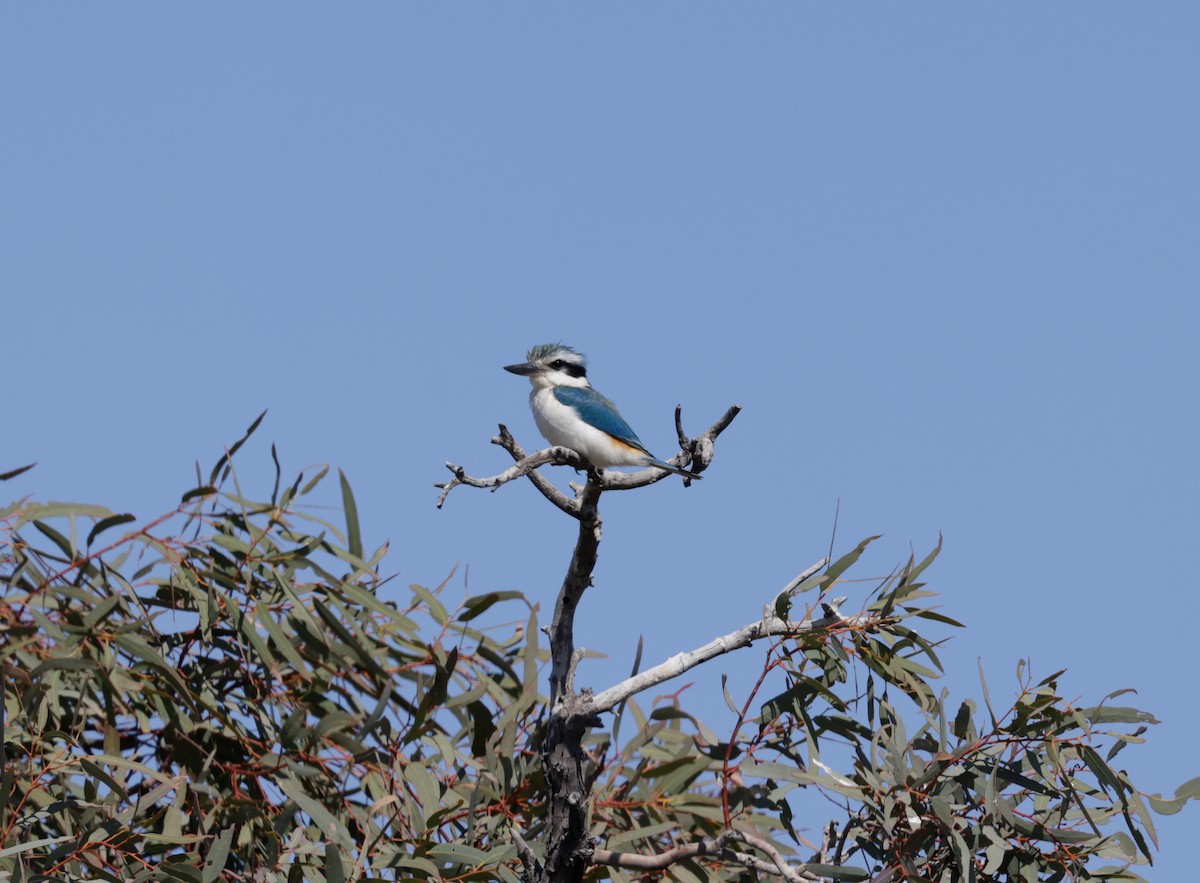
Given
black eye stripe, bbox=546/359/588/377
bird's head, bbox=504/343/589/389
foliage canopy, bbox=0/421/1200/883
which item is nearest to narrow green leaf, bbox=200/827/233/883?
foliage canopy, bbox=0/421/1200/883

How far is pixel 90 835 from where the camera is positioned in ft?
14.6

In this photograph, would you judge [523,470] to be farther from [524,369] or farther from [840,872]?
[524,369]

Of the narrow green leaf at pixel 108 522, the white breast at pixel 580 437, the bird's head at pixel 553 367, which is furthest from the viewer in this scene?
the bird's head at pixel 553 367

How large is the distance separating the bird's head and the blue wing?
0.25 metres

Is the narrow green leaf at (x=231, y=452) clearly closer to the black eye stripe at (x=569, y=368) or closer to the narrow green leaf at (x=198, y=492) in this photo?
the narrow green leaf at (x=198, y=492)

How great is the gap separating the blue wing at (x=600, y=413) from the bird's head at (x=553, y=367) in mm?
252

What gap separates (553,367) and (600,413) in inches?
29.4

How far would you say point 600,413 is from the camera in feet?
18.7

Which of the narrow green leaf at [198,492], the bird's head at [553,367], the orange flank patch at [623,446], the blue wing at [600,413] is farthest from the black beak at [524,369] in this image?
the narrow green leaf at [198,492]

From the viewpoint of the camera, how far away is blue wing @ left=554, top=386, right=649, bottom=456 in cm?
566

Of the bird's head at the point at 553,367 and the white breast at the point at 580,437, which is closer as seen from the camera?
the white breast at the point at 580,437

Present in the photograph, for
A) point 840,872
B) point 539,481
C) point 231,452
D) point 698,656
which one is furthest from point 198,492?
point 840,872

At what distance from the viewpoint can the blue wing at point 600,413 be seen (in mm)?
5656

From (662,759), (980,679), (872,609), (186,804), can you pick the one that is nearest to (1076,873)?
(980,679)
